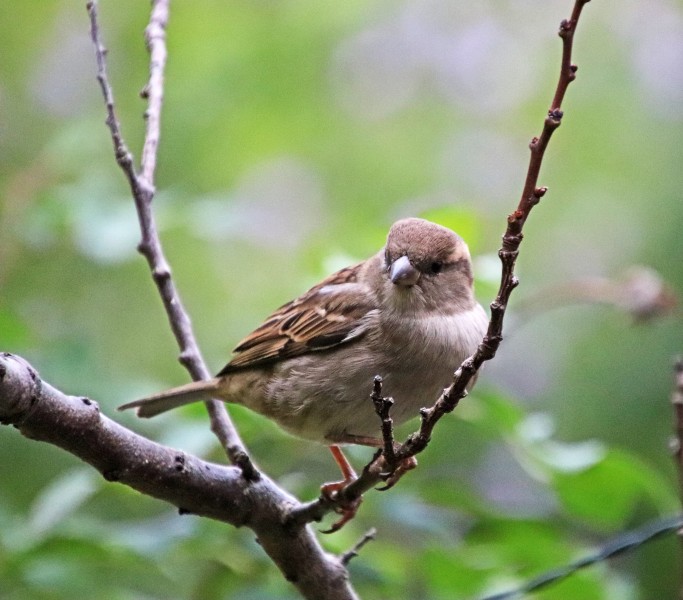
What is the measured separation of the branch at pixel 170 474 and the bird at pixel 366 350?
453 mm

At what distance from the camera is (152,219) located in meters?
2.76

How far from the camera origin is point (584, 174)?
18.4ft

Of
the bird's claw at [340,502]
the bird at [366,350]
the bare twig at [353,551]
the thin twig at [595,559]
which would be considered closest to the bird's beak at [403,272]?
the bird at [366,350]

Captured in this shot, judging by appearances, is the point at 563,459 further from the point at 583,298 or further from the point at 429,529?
the point at 583,298

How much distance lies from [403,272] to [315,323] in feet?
1.44

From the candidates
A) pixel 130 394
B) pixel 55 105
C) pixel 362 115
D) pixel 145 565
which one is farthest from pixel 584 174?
pixel 145 565

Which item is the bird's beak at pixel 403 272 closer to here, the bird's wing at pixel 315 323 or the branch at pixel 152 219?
the bird's wing at pixel 315 323

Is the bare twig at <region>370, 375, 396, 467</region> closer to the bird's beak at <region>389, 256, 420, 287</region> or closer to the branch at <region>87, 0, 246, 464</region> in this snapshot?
the branch at <region>87, 0, 246, 464</region>

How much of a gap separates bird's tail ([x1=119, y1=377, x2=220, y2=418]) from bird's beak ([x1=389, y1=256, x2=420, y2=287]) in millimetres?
632

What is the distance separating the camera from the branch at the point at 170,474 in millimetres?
1785


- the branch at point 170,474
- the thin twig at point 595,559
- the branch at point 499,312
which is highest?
the branch at point 170,474

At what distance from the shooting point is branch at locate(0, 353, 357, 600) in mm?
1785

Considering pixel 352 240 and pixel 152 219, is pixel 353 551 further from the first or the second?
pixel 352 240

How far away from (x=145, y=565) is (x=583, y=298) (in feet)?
5.90
